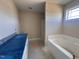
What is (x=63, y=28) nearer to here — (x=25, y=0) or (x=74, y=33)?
(x=74, y=33)

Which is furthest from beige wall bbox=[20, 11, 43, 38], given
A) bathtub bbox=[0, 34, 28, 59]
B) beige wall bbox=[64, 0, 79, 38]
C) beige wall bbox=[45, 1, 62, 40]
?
bathtub bbox=[0, 34, 28, 59]

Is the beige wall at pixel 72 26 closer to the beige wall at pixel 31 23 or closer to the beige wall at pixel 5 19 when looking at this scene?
the beige wall at pixel 5 19

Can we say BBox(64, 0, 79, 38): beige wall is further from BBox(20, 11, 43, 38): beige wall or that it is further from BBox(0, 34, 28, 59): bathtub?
BBox(20, 11, 43, 38): beige wall

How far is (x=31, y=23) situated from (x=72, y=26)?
A: 4017mm

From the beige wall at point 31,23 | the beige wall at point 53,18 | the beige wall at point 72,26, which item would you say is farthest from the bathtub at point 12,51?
the beige wall at point 31,23

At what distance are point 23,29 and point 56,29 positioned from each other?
336cm

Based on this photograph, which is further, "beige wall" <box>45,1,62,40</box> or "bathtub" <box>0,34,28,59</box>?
"beige wall" <box>45,1,62,40</box>

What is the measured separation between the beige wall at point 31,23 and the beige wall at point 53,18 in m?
2.67

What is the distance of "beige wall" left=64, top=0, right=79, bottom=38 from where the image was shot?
3565 millimetres

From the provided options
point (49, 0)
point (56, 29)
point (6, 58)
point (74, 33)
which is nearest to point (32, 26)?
point (56, 29)

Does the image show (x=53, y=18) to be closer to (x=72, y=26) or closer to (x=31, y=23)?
(x=72, y=26)

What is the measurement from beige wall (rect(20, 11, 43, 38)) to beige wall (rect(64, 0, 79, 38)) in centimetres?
311

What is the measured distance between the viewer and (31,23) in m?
7.10

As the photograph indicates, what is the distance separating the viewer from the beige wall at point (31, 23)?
22.8 ft
